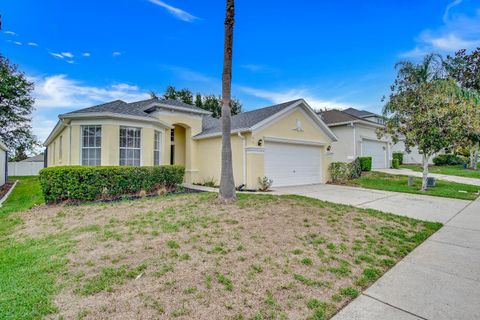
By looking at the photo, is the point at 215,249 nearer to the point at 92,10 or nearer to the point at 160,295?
the point at 160,295

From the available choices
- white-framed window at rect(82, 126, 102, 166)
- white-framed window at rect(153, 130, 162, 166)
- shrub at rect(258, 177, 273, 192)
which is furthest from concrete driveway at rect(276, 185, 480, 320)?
white-framed window at rect(153, 130, 162, 166)

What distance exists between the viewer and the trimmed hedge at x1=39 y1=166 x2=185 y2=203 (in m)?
8.40

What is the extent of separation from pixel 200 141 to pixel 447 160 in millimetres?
28842

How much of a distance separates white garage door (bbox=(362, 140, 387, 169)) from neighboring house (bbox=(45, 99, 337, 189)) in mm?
7063

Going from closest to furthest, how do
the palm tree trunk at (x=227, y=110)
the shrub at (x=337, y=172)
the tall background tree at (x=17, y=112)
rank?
the palm tree trunk at (x=227, y=110) < the shrub at (x=337, y=172) < the tall background tree at (x=17, y=112)

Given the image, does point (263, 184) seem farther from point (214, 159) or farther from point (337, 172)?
point (337, 172)

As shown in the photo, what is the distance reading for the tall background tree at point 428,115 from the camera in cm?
1080

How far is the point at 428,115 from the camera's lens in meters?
11.0

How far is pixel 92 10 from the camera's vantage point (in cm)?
1162

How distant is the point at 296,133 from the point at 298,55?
18.8ft

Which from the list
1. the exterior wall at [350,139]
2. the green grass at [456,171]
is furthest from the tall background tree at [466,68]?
the exterior wall at [350,139]

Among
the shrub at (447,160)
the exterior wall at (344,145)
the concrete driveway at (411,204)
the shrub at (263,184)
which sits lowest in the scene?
the concrete driveway at (411,204)

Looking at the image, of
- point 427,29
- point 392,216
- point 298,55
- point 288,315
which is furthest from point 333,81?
point 288,315

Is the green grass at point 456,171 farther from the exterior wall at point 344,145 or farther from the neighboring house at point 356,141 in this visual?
the exterior wall at point 344,145
